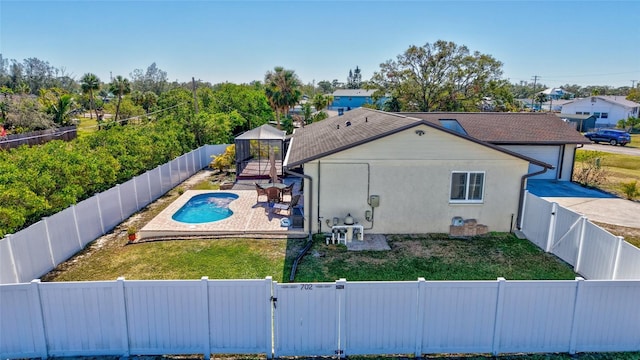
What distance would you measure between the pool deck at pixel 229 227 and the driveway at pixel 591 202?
42.5 ft

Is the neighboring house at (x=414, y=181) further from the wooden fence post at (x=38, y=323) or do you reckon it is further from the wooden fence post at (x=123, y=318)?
the wooden fence post at (x=38, y=323)

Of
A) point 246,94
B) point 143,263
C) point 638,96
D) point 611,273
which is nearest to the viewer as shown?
point 611,273

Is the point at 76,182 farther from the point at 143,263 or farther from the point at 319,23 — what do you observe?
the point at 319,23

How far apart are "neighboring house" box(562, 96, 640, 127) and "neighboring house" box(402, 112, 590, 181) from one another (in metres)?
44.0

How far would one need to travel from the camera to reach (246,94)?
145ft

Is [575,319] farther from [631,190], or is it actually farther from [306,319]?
[631,190]

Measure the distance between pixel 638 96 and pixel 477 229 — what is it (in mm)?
81421

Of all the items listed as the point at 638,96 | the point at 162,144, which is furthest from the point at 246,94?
the point at 638,96

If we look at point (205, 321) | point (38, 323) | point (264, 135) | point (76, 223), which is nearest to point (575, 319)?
point (205, 321)

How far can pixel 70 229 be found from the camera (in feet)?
39.1

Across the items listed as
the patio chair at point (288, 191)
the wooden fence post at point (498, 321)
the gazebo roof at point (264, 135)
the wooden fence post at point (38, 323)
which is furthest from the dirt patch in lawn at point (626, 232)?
the wooden fence post at point (38, 323)

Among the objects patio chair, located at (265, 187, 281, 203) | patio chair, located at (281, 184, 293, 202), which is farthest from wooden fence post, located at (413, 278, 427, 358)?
patio chair, located at (281, 184, 293, 202)

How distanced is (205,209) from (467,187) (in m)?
11.5

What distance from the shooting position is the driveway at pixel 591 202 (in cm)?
1617
